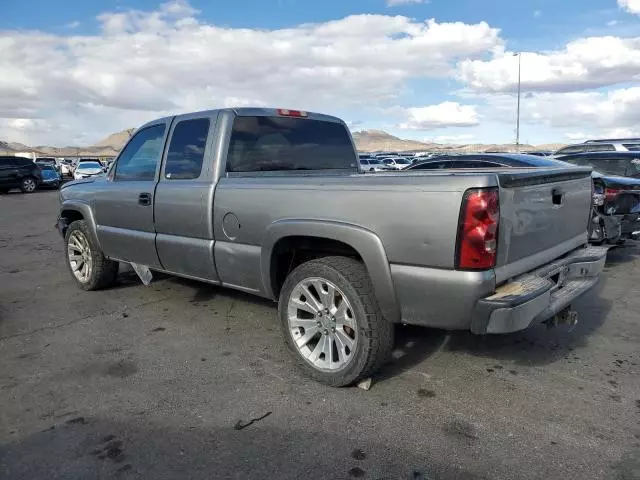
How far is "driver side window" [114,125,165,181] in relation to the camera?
199 inches

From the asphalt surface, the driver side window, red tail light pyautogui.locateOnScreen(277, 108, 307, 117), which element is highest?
red tail light pyautogui.locateOnScreen(277, 108, 307, 117)

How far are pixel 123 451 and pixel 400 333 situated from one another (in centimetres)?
246

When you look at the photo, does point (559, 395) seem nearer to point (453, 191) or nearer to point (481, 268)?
point (481, 268)

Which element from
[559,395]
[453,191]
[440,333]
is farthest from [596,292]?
[453,191]

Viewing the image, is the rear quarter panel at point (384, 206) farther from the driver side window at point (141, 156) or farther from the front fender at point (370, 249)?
the driver side window at point (141, 156)

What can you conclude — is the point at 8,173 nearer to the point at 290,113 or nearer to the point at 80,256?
the point at 80,256

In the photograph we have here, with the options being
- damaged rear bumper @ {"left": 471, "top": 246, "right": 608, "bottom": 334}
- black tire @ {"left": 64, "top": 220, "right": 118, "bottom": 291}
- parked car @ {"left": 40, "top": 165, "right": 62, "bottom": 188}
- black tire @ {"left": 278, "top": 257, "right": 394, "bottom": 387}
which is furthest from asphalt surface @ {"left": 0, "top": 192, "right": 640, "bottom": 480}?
parked car @ {"left": 40, "top": 165, "right": 62, "bottom": 188}

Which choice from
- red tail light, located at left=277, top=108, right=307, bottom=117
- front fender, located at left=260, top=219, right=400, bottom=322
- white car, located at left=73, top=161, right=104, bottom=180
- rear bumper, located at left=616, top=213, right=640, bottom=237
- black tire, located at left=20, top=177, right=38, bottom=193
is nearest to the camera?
front fender, located at left=260, top=219, right=400, bottom=322

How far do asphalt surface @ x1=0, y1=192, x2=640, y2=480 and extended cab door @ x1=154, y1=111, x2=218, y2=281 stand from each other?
0.66m

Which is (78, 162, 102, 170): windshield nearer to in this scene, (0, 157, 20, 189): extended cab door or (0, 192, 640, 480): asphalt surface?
(0, 157, 20, 189): extended cab door

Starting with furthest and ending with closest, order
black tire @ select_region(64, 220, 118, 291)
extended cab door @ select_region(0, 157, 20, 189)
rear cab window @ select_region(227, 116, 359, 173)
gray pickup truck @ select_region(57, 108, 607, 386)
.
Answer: extended cab door @ select_region(0, 157, 20, 189) < black tire @ select_region(64, 220, 118, 291) < rear cab window @ select_region(227, 116, 359, 173) < gray pickup truck @ select_region(57, 108, 607, 386)

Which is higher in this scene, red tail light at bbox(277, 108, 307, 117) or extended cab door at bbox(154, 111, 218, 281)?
red tail light at bbox(277, 108, 307, 117)

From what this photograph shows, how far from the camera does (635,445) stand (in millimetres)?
2832

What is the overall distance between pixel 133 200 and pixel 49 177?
25.2 m
